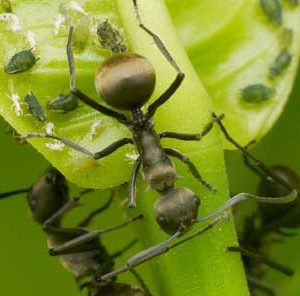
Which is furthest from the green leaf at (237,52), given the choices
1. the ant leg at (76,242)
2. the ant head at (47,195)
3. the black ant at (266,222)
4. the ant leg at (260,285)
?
the ant leg at (260,285)

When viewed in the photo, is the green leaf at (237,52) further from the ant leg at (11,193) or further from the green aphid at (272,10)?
the ant leg at (11,193)

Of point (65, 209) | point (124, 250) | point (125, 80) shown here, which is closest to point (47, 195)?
point (65, 209)

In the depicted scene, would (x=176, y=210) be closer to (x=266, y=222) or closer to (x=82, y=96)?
(x=82, y=96)

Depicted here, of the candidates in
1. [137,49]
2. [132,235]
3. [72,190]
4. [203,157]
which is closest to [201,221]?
[203,157]

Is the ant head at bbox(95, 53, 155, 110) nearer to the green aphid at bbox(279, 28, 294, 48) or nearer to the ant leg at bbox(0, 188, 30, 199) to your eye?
the green aphid at bbox(279, 28, 294, 48)

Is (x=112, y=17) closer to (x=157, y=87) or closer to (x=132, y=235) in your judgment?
(x=157, y=87)
